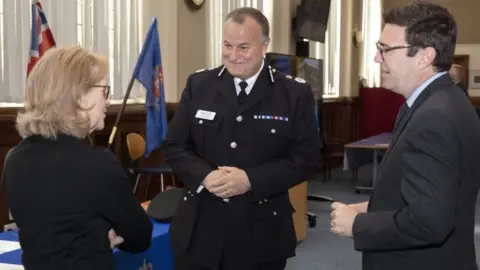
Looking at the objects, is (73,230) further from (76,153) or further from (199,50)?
(199,50)

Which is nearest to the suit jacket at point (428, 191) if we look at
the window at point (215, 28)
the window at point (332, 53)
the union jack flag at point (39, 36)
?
the union jack flag at point (39, 36)

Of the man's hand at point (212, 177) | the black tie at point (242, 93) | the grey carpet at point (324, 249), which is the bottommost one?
the grey carpet at point (324, 249)

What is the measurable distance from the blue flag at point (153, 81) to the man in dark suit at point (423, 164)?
2496 mm

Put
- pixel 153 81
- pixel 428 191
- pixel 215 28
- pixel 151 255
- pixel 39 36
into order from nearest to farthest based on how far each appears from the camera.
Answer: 1. pixel 428 191
2. pixel 151 255
3. pixel 39 36
4. pixel 153 81
5. pixel 215 28

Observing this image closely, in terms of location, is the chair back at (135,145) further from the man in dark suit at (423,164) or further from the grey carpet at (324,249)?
the man in dark suit at (423,164)

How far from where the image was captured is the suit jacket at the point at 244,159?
225 centimetres

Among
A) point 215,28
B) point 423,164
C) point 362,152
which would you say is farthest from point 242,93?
point 362,152

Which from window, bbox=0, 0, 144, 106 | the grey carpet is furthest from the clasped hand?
window, bbox=0, 0, 144, 106

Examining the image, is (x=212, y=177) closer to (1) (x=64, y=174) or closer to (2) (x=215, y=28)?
(1) (x=64, y=174)

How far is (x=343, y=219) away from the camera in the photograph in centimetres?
173

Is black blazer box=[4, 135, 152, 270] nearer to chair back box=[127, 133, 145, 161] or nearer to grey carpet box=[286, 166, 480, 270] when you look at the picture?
grey carpet box=[286, 166, 480, 270]

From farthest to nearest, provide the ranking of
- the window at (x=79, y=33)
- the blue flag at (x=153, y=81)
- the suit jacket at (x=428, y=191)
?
1. the window at (x=79, y=33)
2. the blue flag at (x=153, y=81)
3. the suit jacket at (x=428, y=191)

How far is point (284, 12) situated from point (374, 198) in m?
6.67

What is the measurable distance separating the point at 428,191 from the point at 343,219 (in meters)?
0.31
